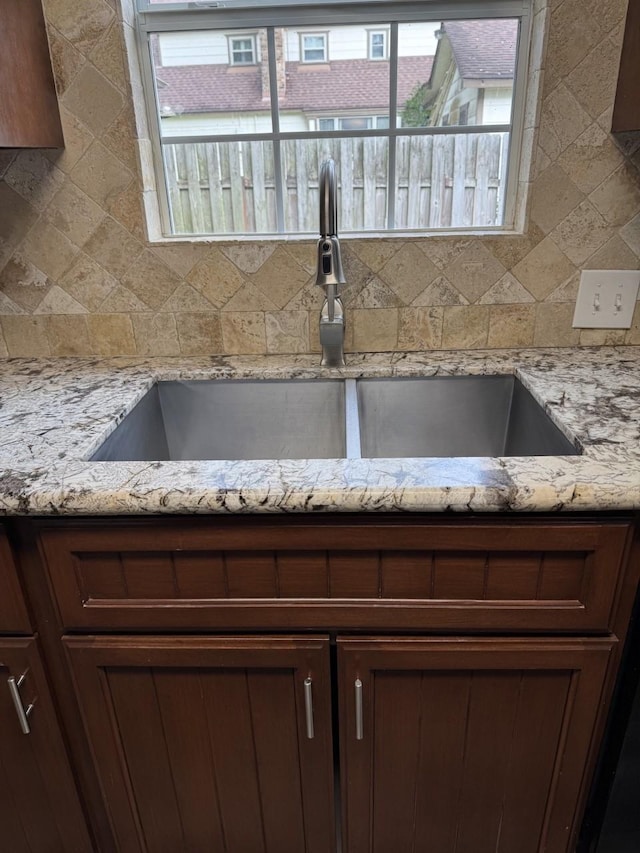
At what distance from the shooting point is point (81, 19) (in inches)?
47.1

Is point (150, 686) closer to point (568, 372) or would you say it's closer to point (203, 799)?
point (203, 799)

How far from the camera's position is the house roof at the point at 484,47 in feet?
4.18

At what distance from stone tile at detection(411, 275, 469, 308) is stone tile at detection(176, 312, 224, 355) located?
0.53m

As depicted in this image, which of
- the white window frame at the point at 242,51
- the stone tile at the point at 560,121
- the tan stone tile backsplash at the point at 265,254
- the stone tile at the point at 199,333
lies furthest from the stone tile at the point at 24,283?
the stone tile at the point at 560,121

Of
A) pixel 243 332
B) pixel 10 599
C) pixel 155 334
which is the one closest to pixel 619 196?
pixel 243 332

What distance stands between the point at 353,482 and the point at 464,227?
0.93 m

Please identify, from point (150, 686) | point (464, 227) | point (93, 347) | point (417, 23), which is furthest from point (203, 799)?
point (417, 23)

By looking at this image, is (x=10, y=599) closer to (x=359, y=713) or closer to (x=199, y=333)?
(x=359, y=713)

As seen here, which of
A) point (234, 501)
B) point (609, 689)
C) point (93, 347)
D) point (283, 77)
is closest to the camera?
point (234, 501)

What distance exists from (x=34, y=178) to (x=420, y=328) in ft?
3.40

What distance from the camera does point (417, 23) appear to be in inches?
50.3

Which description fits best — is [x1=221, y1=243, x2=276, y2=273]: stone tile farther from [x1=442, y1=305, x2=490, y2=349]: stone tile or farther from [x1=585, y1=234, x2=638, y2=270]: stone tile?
[x1=585, y1=234, x2=638, y2=270]: stone tile

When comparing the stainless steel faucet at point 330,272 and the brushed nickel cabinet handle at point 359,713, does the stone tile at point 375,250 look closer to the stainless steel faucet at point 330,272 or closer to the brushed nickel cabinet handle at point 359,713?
the stainless steel faucet at point 330,272

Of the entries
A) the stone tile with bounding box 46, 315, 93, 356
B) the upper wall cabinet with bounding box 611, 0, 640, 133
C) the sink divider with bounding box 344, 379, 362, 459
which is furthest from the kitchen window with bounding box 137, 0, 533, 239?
the sink divider with bounding box 344, 379, 362, 459
